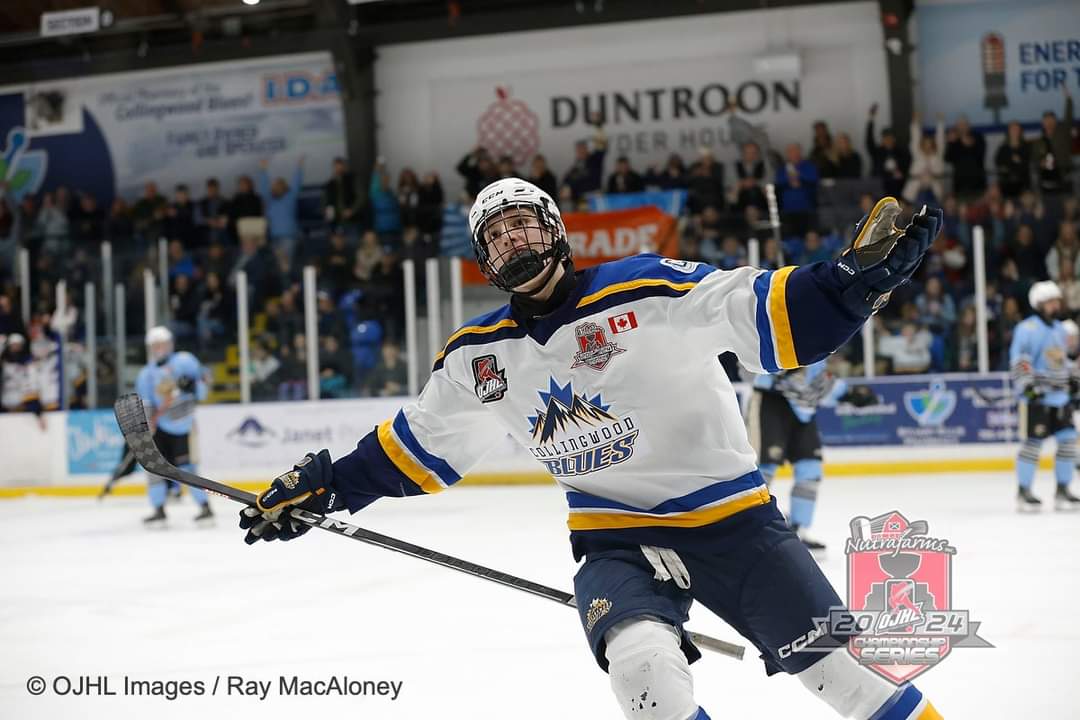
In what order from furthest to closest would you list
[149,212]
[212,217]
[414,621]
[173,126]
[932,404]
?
[173,126] < [149,212] < [212,217] < [932,404] < [414,621]

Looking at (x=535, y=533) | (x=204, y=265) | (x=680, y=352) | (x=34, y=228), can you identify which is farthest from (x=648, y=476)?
(x=34, y=228)

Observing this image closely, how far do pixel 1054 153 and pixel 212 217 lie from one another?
363 inches

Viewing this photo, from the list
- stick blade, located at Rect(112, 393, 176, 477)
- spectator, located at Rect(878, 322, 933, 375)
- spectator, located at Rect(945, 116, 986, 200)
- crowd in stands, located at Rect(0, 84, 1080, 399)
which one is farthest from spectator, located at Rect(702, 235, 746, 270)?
stick blade, located at Rect(112, 393, 176, 477)

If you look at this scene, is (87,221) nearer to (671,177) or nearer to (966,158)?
(671,177)

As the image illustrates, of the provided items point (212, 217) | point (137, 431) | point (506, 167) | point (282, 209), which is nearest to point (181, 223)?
point (212, 217)

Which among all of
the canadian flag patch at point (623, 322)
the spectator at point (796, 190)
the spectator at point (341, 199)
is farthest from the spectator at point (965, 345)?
the canadian flag patch at point (623, 322)

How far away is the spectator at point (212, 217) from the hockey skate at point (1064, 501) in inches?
378

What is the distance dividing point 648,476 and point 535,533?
4828 mm

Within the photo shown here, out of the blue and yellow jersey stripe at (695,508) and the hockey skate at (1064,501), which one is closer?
the blue and yellow jersey stripe at (695,508)

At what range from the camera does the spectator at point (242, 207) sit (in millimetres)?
13641

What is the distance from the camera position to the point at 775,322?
2.04 meters

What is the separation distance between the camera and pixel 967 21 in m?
13.5

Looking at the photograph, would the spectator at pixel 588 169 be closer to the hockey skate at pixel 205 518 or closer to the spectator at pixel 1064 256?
the spectator at pixel 1064 256

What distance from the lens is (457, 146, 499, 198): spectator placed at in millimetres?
13531
